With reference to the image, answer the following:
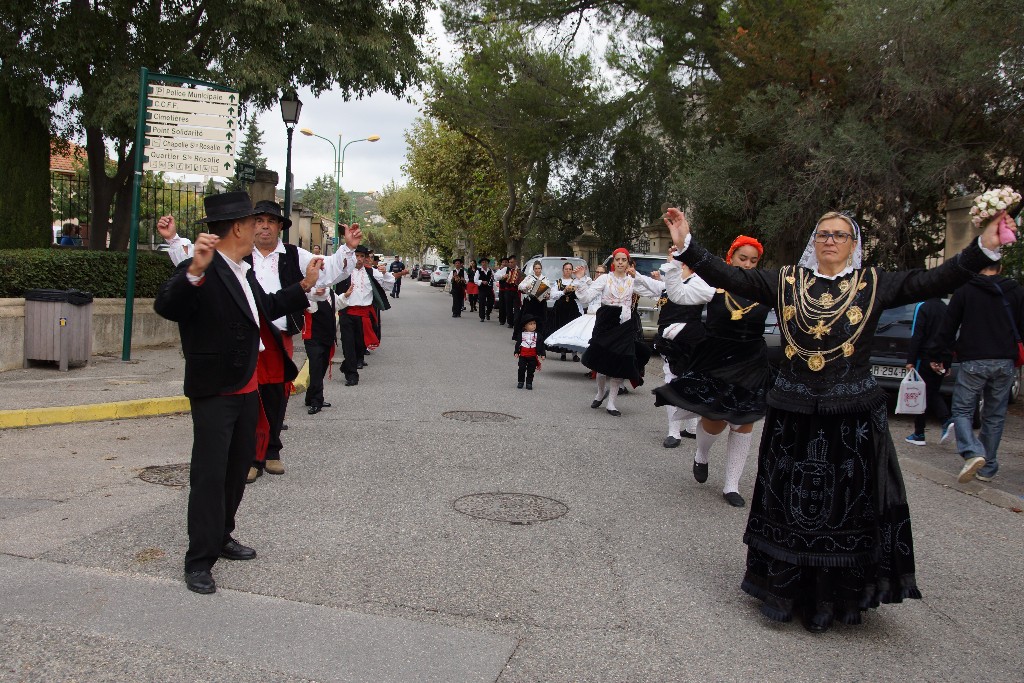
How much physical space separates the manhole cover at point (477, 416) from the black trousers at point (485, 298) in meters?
19.1

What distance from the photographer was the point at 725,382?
257 inches

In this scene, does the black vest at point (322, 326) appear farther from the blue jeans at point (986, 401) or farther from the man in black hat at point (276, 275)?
the blue jeans at point (986, 401)

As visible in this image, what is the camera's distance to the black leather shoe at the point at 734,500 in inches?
256

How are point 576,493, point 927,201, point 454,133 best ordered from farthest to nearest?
point 454,133 < point 927,201 < point 576,493

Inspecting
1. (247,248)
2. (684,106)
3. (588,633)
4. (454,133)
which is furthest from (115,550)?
(454,133)

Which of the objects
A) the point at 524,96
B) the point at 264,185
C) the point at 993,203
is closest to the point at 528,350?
the point at 993,203

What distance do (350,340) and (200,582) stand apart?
310 inches

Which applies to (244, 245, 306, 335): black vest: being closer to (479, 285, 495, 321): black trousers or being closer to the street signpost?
the street signpost

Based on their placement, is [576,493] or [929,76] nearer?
[576,493]

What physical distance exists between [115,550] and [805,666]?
3481mm

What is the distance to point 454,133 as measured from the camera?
4641cm

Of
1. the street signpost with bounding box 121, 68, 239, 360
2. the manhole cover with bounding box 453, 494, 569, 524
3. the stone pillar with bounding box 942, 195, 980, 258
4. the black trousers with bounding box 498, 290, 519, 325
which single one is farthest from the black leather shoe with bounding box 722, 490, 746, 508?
the black trousers with bounding box 498, 290, 519, 325

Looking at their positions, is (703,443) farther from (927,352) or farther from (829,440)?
(927,352)

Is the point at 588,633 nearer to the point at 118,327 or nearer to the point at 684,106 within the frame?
the point at 118,327
